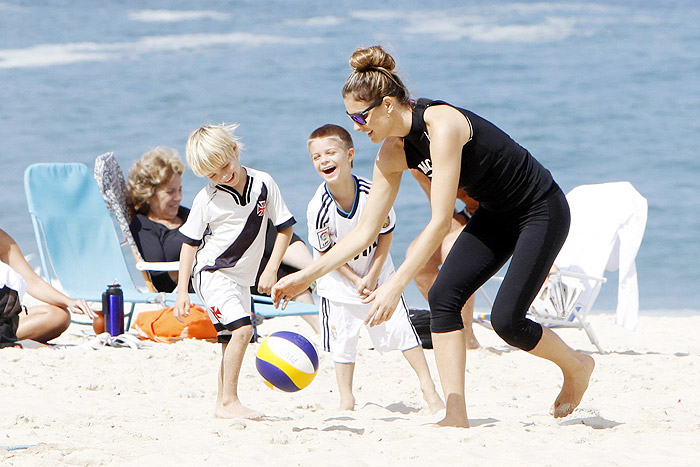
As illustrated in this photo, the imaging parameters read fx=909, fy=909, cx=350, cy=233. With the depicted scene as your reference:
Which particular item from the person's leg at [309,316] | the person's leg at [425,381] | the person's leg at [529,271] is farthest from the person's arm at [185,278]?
the person's leg at [309,316]

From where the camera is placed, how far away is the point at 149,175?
7.69 meters

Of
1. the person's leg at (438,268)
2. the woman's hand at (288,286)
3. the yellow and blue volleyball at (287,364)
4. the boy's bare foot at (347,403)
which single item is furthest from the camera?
the person's leg at (438,268)

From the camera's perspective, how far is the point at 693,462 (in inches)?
132

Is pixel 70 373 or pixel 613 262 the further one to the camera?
pixel 613 262

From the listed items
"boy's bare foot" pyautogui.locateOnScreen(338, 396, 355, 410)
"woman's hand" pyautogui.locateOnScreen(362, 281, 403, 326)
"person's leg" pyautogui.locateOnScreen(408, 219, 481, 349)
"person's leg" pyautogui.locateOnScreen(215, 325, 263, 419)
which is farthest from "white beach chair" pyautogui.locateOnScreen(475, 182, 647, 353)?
"woman's hand" pyautogui.locateOnScreen(362, 281, 403, 326)

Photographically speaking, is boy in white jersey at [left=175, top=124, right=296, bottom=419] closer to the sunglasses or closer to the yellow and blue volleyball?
the yellow and blue volleyball

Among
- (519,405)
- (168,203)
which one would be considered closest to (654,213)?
(168,203)

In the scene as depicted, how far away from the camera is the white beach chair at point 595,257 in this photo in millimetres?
6961

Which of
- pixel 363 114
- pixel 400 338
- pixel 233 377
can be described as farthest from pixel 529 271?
pixel 233 377

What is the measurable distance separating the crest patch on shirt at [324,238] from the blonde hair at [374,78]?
1.29m

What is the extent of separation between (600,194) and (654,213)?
22.3 feet

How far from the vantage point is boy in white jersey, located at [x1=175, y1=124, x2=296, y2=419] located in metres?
4.48

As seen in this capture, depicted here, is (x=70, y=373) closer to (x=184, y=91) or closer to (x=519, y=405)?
(x=519, y=405)

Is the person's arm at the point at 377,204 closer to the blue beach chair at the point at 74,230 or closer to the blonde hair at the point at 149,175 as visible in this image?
the blue beach chair at the point at 74,230
